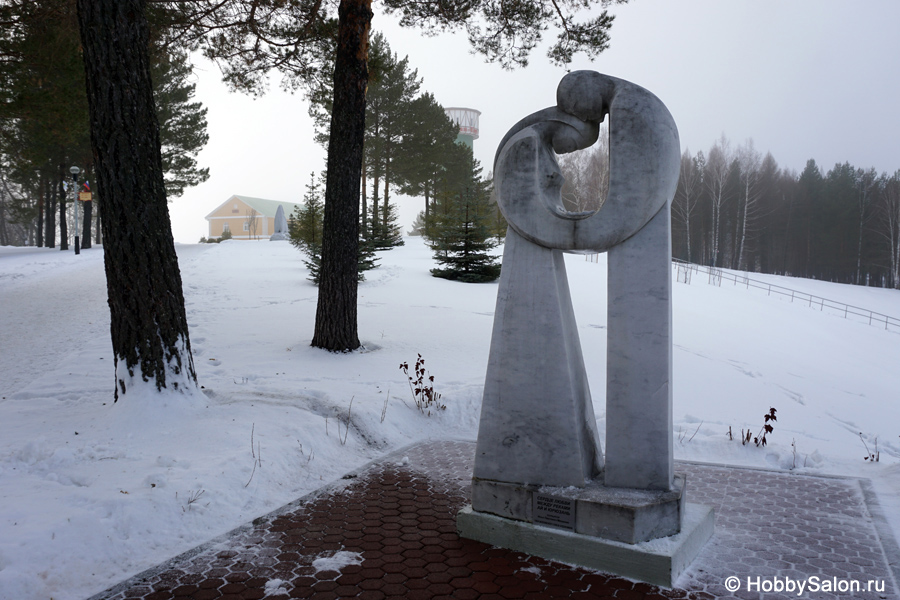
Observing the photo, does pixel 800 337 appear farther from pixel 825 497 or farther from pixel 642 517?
pixel 642 517

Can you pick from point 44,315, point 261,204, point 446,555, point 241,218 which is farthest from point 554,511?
point 261,204

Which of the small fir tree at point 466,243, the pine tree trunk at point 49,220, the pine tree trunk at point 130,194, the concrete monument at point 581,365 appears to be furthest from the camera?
the pine tree trunk at point 49,220

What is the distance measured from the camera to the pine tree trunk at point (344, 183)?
7.75 m

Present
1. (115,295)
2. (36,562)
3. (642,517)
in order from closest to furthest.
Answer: (36,562)
(642,517)
(115,295)

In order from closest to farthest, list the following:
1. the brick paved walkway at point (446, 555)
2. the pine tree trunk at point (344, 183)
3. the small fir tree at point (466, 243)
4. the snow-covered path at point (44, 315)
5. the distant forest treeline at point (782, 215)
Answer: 1. the brick paved walkway at point (446, 555)
2. the snow-covered path at point (44, 315)
3. the pine tree trunk at point (344, 183)
4. the small fir tree at point (466, 243)
5. the distant forest treeline at point (782, 215)

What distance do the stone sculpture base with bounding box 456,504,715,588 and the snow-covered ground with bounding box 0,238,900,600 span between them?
140 cm

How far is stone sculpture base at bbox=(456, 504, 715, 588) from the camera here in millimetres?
2893

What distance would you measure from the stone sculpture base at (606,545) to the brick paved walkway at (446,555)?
2.3 inches

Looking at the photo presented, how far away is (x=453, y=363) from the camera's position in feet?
26.3

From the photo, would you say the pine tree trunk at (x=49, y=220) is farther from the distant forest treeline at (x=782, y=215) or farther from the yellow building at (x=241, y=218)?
the distant forest treeline at (x=782, y=215)

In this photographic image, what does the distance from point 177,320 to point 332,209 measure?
10.8 ft

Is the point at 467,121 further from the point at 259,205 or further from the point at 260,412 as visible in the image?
the point at 260,412

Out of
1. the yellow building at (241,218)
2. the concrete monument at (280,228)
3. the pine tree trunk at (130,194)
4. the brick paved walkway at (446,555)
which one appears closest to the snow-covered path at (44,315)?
the pine tree trunk at (130,194)

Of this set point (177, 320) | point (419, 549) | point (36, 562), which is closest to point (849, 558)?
point (419, 549)
